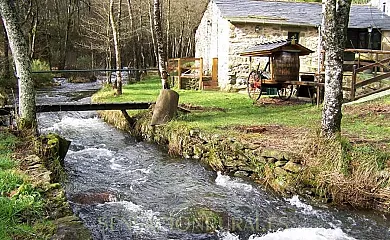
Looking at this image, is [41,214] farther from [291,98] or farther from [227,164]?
[291,98]

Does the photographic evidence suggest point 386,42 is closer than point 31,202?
No

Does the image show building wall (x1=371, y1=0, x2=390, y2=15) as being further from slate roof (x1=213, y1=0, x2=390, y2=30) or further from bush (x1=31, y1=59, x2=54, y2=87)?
bush (x1=31, y1=59, x2=54, y2=87)

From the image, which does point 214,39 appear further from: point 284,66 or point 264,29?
point 284,66

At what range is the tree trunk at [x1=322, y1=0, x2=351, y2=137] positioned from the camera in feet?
24.1

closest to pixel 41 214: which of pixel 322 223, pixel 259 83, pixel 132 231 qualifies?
pixel 132 231

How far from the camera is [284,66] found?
13.9m

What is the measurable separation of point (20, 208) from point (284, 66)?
11.2 m

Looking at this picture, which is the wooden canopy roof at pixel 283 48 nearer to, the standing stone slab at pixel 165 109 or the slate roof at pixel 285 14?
the standing stone slab at pixel 165 109

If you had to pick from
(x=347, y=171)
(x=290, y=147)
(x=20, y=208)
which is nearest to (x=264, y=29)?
(x=290, y=147)

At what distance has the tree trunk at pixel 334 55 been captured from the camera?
7352 mm

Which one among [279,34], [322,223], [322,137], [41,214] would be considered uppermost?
[279,34]

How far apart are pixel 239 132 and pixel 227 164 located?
108cm

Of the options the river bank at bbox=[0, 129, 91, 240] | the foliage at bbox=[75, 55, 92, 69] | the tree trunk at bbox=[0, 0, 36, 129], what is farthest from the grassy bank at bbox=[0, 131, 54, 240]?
the foliage at bbox=[75, 55, 92, 69]

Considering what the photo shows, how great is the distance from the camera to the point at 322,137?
7.50m
